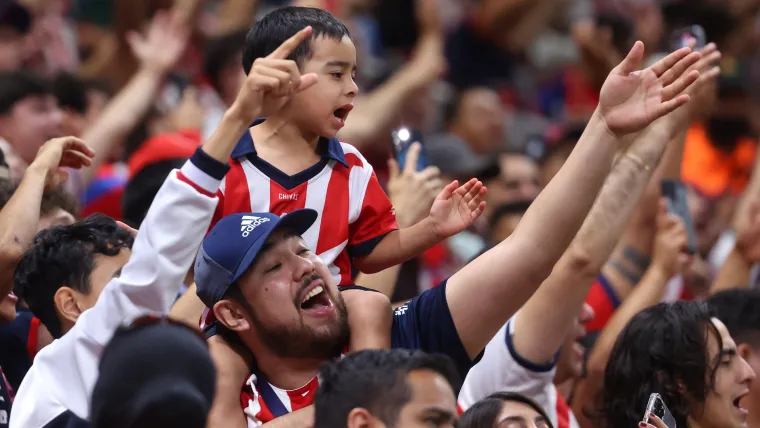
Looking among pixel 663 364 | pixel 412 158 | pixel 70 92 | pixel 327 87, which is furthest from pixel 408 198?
pixel 70 92

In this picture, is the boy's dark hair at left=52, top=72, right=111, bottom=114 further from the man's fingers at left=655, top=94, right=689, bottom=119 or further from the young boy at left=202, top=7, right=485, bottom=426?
the man's fingers at left=655, top=94, right=689, bottom=119

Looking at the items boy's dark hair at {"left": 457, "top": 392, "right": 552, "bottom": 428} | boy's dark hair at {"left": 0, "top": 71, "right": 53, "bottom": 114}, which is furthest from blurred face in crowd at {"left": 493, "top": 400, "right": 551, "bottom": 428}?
boy's dark hair at {"left": 0, "top": 71, "right": 53, "bottom": 114}

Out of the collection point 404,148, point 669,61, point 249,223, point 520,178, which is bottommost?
point 520,178

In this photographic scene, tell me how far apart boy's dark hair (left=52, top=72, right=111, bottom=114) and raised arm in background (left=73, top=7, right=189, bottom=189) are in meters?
0.15

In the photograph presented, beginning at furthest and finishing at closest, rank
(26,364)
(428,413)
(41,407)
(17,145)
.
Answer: (17,145) → (26,364) → (41,407) → (428,413)

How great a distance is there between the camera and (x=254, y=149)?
393 cm

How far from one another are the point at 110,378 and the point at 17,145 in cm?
387

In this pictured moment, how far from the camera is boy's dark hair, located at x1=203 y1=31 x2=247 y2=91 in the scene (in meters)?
6.44

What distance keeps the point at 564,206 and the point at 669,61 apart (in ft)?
1.65

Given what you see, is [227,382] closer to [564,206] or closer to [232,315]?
[232,315]

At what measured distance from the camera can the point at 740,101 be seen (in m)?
9.54

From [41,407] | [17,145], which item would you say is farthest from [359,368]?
[17,145]

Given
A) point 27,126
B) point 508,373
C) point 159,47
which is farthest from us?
point 159,47

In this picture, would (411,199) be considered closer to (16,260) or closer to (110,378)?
(16,260)
